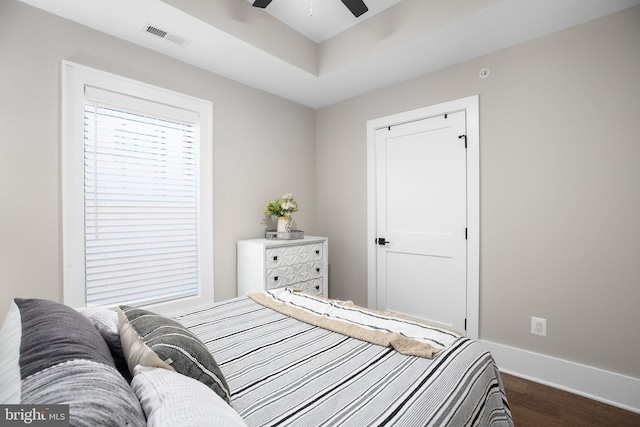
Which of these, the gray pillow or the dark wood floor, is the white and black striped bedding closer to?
the gray pillow

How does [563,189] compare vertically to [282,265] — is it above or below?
above

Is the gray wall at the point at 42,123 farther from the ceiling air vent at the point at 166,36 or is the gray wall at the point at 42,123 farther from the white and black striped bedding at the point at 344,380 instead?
the white and black striped bedding at the point at 344,380

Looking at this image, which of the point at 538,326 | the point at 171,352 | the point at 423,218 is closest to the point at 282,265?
the point at 423,218

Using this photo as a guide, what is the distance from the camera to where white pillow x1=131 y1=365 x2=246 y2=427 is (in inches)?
23.3

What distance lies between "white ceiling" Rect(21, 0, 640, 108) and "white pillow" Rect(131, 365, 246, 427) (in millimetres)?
2129

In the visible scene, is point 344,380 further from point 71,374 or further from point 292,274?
point 292,274

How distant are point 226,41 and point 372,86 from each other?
4.98 ft

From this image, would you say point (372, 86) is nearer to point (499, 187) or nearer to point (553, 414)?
point (499, 187)

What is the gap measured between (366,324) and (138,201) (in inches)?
78.5

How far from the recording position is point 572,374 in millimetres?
2123

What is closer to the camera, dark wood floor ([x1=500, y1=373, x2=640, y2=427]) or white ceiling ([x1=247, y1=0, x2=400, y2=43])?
dark wood floor ([x1=500, y1=373, x2=640, y2=427])

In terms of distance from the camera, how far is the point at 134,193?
7.76 ft

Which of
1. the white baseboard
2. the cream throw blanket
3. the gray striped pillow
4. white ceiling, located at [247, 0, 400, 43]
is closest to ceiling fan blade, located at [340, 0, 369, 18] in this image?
white ceiling, located at [247, 0, 400, 43]

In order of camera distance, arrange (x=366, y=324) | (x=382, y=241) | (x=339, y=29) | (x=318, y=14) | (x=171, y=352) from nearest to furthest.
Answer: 1. (x=171, y=352)
2. (x=366, y=324)
3. (x=318, y=14)
4. (x=339, y=29)
5. (x=382, y=241)
